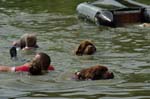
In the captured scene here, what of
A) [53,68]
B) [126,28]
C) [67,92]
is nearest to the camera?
[67,92]

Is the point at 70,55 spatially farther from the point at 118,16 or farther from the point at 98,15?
the point at 118,16

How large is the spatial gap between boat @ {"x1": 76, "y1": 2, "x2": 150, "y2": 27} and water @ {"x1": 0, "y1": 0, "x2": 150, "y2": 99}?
34cm

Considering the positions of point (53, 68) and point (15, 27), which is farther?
point (15, 27)

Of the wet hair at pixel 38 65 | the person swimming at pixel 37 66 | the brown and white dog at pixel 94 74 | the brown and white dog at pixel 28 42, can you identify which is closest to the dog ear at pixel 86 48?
the brown and white dog at pixel 28 42

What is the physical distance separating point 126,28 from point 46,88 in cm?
946

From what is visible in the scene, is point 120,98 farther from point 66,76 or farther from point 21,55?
point 21,55

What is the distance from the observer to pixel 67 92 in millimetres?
9273

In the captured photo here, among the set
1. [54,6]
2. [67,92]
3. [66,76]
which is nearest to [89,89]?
[67,92]

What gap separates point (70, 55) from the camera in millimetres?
13992

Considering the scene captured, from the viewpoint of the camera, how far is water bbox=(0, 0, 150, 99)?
9305 mm

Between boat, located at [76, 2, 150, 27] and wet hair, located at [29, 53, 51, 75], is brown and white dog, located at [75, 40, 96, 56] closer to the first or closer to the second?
wet hair, located at [29, 53, 51, 75]

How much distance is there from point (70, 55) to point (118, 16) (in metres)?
5.82

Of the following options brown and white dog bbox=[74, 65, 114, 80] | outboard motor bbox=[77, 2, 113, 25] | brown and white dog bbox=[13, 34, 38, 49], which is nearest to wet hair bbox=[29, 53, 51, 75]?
brown and white dog bbox=[74, 65, 114, 80]

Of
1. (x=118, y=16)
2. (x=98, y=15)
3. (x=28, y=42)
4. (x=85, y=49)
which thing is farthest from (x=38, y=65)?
(x=118, y=16)
